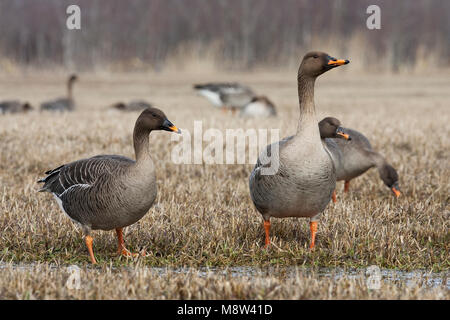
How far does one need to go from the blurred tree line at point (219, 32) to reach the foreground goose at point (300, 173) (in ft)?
83.7

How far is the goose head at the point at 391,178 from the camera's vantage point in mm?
7477

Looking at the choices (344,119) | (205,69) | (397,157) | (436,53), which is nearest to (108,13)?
(205,69)

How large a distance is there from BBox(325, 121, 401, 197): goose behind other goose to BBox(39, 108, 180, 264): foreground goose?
285 centimetres

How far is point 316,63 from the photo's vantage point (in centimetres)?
546

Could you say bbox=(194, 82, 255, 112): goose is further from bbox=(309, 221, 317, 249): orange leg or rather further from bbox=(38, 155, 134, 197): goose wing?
bbox=(38, 155, 134, 197): goose wing

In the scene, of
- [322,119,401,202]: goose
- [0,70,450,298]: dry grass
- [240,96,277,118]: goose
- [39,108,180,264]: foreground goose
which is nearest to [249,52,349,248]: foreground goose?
[0,70,450,298]: dry grass

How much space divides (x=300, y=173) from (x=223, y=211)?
156 cm

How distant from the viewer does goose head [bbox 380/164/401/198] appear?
7.48m

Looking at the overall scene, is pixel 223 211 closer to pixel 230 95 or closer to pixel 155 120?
pixel 155 120

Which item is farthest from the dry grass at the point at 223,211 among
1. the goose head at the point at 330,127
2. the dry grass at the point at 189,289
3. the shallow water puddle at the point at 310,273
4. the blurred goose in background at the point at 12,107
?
the blurred goose in background at the point at 12,107

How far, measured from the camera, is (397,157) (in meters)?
9.34

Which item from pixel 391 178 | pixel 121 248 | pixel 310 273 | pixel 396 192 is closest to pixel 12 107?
pixel 391 178

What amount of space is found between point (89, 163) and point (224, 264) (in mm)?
1419

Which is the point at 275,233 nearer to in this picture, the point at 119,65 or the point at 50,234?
the point at 50,234
